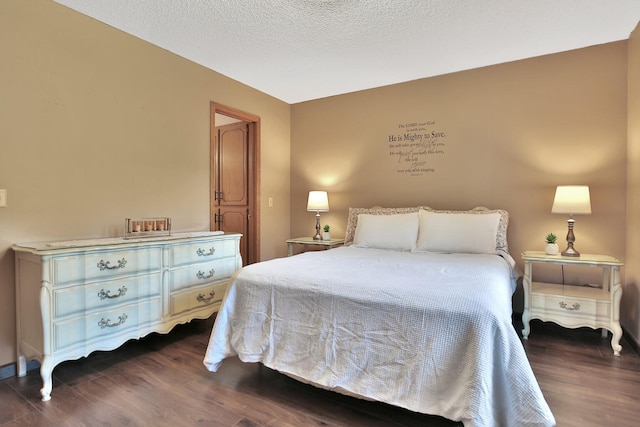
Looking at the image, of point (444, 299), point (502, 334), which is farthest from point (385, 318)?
point (502, 334)

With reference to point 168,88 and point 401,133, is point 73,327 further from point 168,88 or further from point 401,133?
point 401,133

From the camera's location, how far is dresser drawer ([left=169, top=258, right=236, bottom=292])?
261 cm

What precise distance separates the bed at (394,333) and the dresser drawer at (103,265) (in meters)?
0.73

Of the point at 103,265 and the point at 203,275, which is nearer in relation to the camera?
the point at 103,265

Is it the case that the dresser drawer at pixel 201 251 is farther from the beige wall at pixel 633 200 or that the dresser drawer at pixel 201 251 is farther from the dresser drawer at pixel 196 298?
the beige wall at pixel 633 200

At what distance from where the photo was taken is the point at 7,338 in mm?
2119

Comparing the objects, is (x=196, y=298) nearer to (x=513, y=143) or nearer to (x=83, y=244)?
(x=83, y=244)

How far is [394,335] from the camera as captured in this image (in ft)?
5.21

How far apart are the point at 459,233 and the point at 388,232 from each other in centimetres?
63

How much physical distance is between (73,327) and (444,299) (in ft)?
6.88

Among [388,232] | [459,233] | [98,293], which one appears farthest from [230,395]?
[459,233]

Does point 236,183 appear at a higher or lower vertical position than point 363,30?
lower

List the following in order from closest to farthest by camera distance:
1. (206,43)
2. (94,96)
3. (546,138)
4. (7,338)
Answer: (7,338), (94,96), (206,43), (546,138)

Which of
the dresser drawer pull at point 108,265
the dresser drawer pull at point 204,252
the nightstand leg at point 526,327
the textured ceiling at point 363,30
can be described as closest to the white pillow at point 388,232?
the nightstand leg at point 526,327
